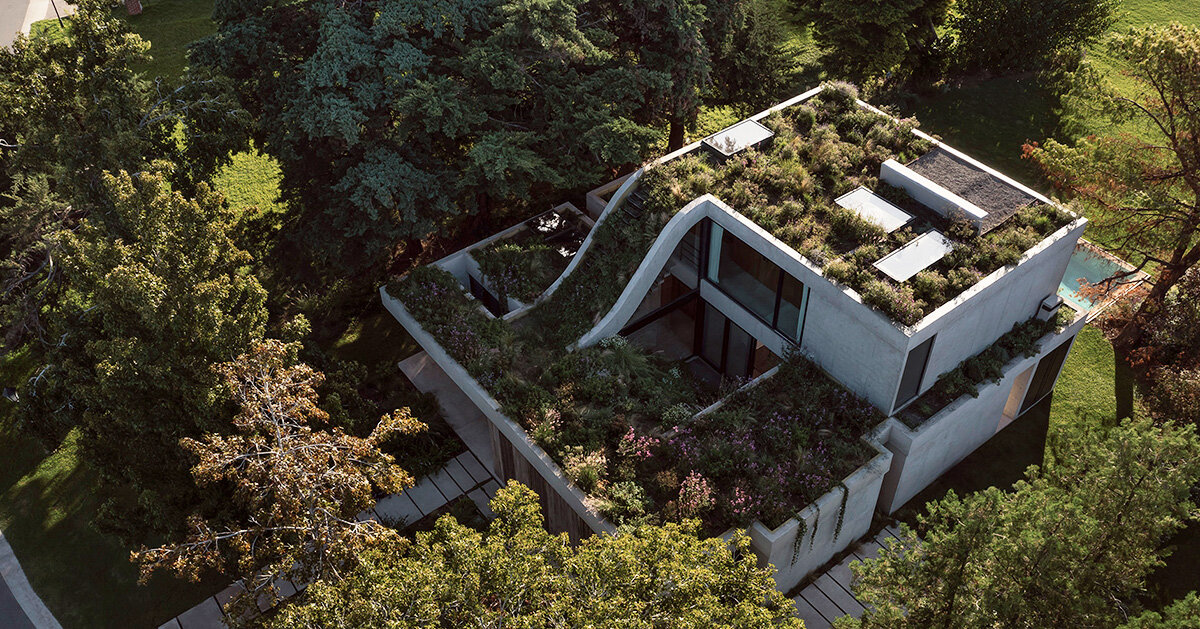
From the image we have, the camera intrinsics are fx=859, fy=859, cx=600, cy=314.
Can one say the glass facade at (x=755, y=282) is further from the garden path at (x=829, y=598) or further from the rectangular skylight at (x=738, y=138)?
the garden path at (x=829, y=598)

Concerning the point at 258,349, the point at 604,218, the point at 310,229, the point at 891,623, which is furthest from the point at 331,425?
the point at 891,623

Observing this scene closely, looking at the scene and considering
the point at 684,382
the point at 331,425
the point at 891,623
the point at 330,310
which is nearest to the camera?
the point at 891,623

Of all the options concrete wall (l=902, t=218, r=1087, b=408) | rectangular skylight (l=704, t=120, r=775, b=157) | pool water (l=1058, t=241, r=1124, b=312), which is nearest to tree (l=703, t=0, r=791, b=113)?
rectangular skylight (l=704, t=120, r=775, b=157)

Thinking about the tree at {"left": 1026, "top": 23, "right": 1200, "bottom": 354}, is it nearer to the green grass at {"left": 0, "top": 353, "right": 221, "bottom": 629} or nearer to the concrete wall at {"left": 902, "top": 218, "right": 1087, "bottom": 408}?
the concrete wall at {"left": 902, "top": 218, "right": 1087, "bottom": 408}

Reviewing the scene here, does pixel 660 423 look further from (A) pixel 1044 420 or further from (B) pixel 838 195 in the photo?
(A) pixel 1044 420

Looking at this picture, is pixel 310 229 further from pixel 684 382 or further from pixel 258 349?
pixel 684 382

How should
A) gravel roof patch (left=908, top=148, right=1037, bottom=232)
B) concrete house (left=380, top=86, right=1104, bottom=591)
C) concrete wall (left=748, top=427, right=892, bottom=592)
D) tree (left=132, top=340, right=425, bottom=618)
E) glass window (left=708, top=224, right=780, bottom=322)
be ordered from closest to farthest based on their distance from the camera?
1. tree (left=132, top=340, right=425, bottom=618)
2. concrete wall (left=748, top=427, right=892, bottom=592)
3. concrete house (left=380, top=86, right=1104, bottom=591)
4. gravel roof patch (left=908, top=148, right=1037, bottom=232)
5. glass window (left=708, top=224, right=780, bottom=322)

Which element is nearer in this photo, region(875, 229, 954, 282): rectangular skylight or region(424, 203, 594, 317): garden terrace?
region(875, 229, 954, 282): rectangular skylight

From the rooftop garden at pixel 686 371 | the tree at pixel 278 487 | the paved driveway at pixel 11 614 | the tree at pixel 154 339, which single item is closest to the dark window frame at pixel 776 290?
the rooftop garden at pixel 686 371
